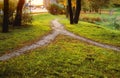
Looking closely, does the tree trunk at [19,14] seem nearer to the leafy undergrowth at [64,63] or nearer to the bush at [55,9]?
the leafy undergrowth at [64,63]

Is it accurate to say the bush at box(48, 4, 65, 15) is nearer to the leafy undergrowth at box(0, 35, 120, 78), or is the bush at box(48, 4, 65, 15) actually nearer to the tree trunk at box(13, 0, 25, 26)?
the tree trunk at box(13, 0, 25, 26)

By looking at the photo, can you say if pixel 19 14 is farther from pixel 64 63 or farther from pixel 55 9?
pixel 55 9

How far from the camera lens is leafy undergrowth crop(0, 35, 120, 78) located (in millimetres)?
11570

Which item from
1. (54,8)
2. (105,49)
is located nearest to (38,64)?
(105,49)

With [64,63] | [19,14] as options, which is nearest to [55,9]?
[19,14]

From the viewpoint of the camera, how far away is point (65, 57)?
1415 centimetres

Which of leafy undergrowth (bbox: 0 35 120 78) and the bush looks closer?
leafy undergrowth (bbox: 0 35 120 78)

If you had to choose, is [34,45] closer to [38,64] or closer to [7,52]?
[7,52]

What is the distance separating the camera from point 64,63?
1303 centimetres

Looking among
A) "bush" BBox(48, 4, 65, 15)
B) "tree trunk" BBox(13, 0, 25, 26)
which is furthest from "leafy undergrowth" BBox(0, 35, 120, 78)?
"bush" BBox(48, 4, 65, 15)

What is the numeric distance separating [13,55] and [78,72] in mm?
4027

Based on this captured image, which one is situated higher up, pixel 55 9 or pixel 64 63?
pixel 55 9

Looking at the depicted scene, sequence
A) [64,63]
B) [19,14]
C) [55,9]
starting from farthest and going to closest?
[55,9] < [19,14] < [64,63]

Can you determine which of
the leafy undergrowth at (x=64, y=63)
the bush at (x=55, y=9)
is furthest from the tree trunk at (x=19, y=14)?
the bush at (x=55, y=9)
